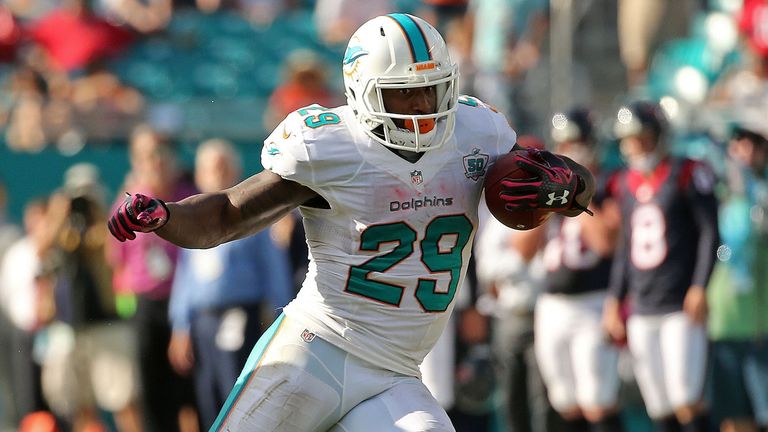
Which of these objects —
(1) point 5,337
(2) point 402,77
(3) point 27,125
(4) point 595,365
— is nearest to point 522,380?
(4) point 595,365

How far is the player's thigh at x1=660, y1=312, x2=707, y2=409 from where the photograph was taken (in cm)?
678

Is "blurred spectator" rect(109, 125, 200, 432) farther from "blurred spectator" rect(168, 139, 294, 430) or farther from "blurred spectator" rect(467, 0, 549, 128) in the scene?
"blurred spectator" rect(467, 0, 549, 128)

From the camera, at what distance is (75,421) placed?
793 cm

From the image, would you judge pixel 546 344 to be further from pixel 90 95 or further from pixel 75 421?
pixel 90 95

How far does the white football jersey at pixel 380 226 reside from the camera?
3934 millimetres

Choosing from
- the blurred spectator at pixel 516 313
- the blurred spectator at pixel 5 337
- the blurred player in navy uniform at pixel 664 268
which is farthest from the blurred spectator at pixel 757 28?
the blurred spectator at pixel 5 337

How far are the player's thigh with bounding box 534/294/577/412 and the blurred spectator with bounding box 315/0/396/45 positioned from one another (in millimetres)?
3038

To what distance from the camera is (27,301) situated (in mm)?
7863

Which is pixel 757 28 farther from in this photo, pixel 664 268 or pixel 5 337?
pixel 5 337

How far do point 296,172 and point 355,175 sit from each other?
0.17 m

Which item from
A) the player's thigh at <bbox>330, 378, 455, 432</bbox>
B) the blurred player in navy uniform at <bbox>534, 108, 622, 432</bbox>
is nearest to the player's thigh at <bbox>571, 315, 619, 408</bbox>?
the blurred player in navy uniform at <bbox>534, 108, 622, 432</bbox>

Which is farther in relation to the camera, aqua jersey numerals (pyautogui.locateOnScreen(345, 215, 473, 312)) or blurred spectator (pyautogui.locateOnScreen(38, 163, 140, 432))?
blurred spectator (pyautogui.locateOnScreen(38, 163, 140, 432))

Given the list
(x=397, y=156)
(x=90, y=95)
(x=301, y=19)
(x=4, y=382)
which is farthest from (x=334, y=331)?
(x=301, y=19)

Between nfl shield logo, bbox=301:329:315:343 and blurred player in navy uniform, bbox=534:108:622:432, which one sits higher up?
nfl shield logo, bbox=301:329:315:343
